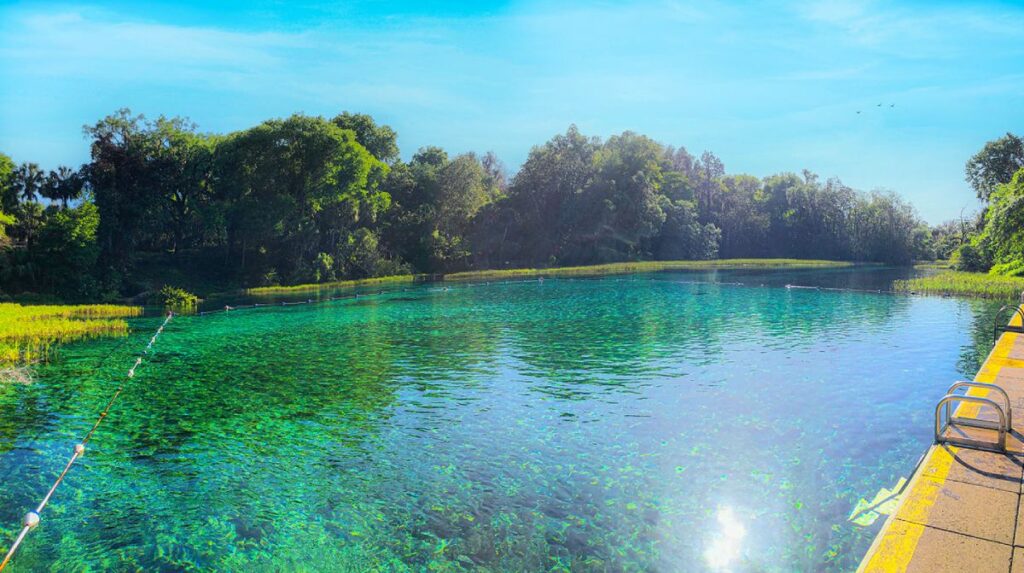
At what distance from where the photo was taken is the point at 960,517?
24.4 ft

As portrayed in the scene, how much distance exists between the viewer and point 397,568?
8.09 metres

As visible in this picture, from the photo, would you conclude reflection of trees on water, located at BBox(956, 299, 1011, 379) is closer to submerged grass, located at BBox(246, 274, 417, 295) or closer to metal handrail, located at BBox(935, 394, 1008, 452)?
metal handrail, located at BBox(935, 394, 1008, 452)

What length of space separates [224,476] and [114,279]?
4434cm

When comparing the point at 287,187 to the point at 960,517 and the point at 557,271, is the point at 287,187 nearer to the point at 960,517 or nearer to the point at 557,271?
the point at 557,271

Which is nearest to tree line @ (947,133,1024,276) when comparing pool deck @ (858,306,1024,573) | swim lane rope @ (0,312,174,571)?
pool deck @ (858,306,1024,573)

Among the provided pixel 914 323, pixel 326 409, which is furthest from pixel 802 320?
pixel 326 409

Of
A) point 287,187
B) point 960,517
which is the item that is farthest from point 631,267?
point 960,517

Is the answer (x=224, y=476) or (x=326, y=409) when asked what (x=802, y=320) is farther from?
(x=224, y=476)

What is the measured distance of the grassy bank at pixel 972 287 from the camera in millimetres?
38719

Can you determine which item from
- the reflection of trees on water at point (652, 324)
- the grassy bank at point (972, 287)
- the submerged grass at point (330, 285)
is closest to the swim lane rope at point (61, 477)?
the reflection of trees on water at point (652, 324)

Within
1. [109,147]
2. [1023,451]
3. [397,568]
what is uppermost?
[109,147]

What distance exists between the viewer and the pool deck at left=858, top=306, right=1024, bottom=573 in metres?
6.54

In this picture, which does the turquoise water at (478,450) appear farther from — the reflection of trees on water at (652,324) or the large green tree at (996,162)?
the large green tree at (996,162)

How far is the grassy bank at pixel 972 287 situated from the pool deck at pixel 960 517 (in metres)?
34.3
